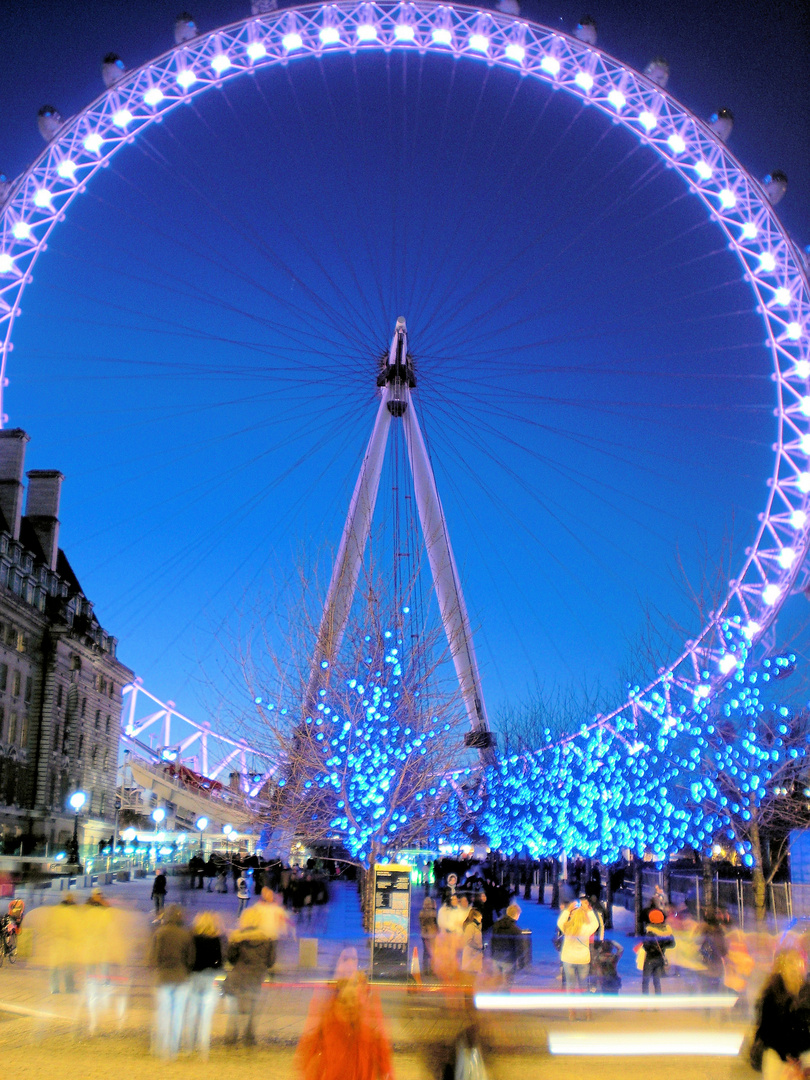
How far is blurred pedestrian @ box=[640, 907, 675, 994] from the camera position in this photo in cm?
1595

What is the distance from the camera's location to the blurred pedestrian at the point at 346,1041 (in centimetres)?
749

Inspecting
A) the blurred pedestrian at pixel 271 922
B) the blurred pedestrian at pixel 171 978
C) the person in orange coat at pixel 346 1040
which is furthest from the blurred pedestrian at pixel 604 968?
the person in orange coat at pixel 346 1040

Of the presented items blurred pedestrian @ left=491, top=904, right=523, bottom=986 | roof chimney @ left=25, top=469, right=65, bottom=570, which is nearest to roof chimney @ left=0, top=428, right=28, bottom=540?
roof chimney @ left=25, top=469, right=65, bottom=570

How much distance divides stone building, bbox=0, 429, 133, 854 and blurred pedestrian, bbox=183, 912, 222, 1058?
143 feet

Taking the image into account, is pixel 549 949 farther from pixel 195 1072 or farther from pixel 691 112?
pixel 691 112

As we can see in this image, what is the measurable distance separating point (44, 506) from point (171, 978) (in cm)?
6081

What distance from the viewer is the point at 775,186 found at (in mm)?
30406

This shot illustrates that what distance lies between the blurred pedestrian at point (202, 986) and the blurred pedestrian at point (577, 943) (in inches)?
203

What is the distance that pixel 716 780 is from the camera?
3412cm

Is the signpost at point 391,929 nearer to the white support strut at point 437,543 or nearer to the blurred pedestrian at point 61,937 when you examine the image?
the blurred pedestrian at point 61,937

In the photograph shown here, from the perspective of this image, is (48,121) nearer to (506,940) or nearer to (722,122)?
(722,122)

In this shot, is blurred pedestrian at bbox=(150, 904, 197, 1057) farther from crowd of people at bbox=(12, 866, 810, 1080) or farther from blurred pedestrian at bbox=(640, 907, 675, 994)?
blurred pedestrian at bbox=(640, 907, 675, 994)

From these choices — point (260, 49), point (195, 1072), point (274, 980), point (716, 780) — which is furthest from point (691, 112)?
point (195, 1072)

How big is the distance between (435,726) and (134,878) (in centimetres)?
2843
